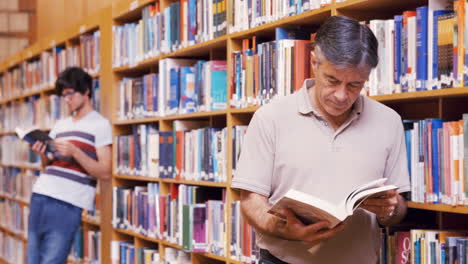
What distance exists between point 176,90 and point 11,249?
447cm

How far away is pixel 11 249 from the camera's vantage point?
789 centimetres

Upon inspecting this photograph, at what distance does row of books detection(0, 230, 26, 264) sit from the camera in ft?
24.3

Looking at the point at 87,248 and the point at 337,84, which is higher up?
the point at 337,84

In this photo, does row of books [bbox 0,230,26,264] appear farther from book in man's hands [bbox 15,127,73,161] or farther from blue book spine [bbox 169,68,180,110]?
blue book spine [bbox 169,68,180,110]

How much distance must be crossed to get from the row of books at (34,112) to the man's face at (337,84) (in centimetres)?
425

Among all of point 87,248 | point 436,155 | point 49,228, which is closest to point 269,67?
point 436,155

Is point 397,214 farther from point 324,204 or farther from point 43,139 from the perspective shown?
point 43,139

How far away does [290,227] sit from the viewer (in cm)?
209

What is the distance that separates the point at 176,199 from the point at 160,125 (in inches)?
18.5

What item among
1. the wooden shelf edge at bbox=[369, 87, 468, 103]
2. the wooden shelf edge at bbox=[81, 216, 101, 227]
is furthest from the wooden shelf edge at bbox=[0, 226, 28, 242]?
the wooden shelf edge at bbox=[369, 87, 468, 103]

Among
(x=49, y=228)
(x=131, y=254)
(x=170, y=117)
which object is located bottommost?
(x=131, y=254)

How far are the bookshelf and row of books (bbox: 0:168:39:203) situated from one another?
3.03ft

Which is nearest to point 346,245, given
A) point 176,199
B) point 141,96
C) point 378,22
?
point 378,22

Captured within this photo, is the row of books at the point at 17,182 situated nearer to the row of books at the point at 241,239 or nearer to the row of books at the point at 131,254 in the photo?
the row of books at the point at 131,254
